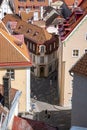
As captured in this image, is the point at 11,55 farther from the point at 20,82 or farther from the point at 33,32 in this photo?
the point at 33,32

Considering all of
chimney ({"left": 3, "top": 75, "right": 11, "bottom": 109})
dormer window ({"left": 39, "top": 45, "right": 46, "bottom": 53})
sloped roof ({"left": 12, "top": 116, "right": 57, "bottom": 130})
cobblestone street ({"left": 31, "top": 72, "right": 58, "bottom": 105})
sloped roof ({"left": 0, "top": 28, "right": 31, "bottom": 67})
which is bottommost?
cobblestone street ({"left": 31, "top": 72, "right": 58, "bottom": 105})

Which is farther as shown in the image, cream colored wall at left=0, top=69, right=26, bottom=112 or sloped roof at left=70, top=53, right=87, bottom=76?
cream colored wall at left=0, top=69, right=26, bottom=112

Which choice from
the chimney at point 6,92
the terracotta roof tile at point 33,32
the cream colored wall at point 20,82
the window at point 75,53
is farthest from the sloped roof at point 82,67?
the terracotta roof tile at point 33,32

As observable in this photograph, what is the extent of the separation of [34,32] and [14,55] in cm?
2832

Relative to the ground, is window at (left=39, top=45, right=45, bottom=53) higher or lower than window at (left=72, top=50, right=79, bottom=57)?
lower

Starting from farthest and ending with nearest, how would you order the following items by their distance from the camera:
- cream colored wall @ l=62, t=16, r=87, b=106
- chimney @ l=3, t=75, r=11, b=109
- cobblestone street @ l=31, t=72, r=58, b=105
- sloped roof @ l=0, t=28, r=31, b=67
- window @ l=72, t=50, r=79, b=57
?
1. cobblestone street @ l=31, t=72, r=58, b=105
2. window @ l=72, t=50, r=79, b=57
3. cream colored wall @ l=62, t=16, r=87, b=106
4. sloped roof @ l=0, t=28, r=31, b=67
5. chimney @ l=3, t=75, r=11, b=109

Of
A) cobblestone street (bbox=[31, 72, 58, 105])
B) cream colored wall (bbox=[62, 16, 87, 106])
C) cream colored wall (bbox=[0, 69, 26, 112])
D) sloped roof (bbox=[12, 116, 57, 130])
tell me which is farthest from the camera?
cobblestone street (bbox=[31, 72, 58, 105])

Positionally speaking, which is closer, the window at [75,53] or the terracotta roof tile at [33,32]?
the window at [75,53]

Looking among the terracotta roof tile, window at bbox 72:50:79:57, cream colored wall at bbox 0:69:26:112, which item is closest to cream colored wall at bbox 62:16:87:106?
window at bbox 72:50:79:57

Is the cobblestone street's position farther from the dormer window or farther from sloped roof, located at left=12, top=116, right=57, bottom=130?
sloped roof, located at left=12, top=116, right=57, bottom=130

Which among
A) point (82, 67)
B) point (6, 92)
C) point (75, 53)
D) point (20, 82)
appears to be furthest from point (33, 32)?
point (6, 92)

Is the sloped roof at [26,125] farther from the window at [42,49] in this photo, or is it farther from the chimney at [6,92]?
the window at [42,49]

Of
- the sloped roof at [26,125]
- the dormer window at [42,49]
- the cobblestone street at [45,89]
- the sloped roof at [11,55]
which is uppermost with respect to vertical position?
the sloped roof at [11,55]

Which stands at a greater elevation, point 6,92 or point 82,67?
point 82,67
